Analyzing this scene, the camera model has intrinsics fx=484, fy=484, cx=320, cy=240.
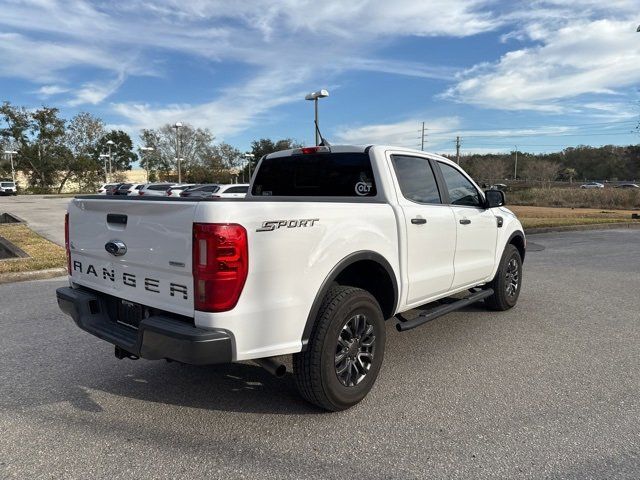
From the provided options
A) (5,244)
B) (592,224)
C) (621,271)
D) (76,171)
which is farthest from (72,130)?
(621,271)

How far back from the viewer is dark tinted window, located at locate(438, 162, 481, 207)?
190 inches

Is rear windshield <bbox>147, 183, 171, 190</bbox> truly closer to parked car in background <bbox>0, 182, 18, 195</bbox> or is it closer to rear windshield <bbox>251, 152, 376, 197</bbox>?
rear windshield <bbox>251, 152, 376, 197</bbox>

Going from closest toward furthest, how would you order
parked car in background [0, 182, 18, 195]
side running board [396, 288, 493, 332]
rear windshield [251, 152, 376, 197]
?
side running board [396, 288, 493, 332] → rear windshield [251, 152, 376, 197] → parked car in background [0, 182, 18, 195]

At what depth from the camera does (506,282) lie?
587 cm

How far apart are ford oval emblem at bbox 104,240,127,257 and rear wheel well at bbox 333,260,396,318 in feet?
4.84

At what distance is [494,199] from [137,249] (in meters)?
3.76

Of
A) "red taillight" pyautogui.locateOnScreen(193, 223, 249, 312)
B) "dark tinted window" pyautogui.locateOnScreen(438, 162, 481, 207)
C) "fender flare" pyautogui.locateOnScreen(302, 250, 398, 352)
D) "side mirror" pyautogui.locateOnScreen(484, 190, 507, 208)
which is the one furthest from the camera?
Result: "side mirror" pyautogui.locateOnScreen(484, 190, 507, 208)

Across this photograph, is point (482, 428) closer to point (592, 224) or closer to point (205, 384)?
point (205, 384)

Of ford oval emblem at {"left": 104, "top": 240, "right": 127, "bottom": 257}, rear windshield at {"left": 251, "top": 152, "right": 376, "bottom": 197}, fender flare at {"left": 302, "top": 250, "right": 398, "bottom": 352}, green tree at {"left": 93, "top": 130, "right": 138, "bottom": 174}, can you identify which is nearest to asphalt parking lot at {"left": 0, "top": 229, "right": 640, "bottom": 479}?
fender flare at {"left": 302, "top": 250, "right": 398, "bottom": 352}

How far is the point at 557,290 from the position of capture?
7.15 metres

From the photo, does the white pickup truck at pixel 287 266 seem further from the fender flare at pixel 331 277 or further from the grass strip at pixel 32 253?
the grass strip at pixel 32 253

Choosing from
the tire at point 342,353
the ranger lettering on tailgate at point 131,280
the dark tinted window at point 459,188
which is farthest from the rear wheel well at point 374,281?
the dark tinted window at point 459,188

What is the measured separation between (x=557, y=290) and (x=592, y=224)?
11850 millimetres

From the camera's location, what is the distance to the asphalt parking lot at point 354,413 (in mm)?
2736
